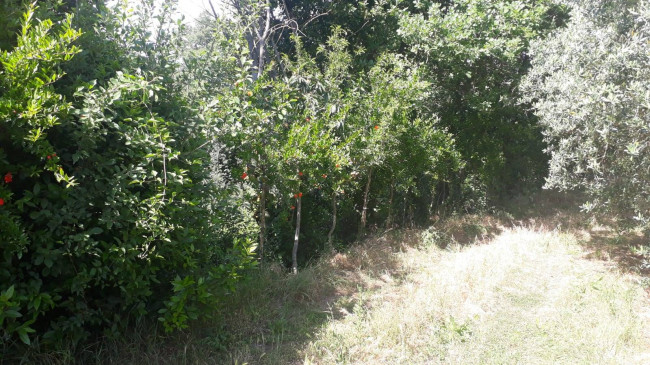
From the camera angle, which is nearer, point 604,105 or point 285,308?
point 285,308

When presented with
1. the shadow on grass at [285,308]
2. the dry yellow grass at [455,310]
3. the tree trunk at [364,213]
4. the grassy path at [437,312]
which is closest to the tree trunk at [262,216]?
the shadow on grass at [285,308]

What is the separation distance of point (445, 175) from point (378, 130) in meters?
3.00

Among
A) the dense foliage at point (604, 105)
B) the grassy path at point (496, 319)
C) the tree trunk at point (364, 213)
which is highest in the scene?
the dense foliage at point (604, 105)

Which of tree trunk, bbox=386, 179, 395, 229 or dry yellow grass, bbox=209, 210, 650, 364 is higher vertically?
tree trunk, bbox=386, 179, 395, 229

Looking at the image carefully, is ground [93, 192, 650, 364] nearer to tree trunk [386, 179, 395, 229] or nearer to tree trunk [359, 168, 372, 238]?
tree trunk [359, 168, 372, 238]

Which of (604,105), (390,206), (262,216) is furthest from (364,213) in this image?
(604,105)

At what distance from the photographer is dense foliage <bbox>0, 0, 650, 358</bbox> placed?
2.57 m

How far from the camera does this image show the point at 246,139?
14.5 ft

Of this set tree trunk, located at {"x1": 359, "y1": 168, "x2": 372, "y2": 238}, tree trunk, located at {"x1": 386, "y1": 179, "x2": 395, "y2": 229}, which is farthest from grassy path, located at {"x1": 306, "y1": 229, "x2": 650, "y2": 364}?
tree trunk, located at {"x1": 386, "y1": 179, "x2": 395, "y2": 229}

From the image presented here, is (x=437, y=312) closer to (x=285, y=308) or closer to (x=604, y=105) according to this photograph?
(x=285, y=308)

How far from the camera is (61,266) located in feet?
8.43

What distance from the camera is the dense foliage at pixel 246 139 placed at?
8.43ft

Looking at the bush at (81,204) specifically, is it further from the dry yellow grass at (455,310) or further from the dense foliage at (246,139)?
the dry yellow grass at (455,310)

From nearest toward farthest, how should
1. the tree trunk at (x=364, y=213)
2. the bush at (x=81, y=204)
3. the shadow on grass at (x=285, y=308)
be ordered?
the bush at (x=81, y=204)
the shadow on grass at (x=285, y=308)
the tree trunk at (x=364, y=213)
